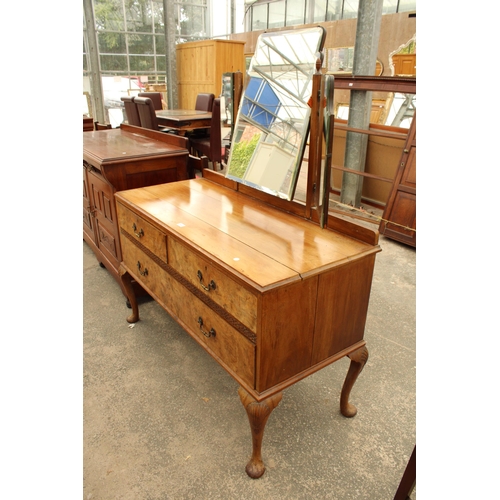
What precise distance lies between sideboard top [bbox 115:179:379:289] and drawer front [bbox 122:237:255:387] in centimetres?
25

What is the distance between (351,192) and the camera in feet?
14.6

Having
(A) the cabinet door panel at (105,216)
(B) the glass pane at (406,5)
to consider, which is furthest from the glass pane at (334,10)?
(A) the cabinet door panel at (105,216)

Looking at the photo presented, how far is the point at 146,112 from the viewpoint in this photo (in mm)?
4254

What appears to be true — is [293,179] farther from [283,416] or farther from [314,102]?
[283,416]

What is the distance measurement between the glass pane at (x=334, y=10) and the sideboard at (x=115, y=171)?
796 centimetres

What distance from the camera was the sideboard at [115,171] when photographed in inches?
94.5

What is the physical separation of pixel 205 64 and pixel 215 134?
5244mm

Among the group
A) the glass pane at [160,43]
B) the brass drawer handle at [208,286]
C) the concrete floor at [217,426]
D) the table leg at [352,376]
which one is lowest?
the concrete floor at [217,426]

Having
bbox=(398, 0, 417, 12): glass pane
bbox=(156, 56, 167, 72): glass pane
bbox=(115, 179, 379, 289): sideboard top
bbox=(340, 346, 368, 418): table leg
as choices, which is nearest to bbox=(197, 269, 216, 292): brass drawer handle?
bbox=(115, 179, 379, 289): sideboard top

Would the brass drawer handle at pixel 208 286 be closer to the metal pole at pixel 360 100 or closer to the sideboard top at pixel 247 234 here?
the sideboard top at pixel 247 234

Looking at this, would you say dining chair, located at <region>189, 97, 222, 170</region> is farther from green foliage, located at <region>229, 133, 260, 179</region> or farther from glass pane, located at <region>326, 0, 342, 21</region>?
glass pane, located at <region>326, 0, 342, 21</region>

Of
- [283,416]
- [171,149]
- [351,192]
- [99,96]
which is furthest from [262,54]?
[99,96]

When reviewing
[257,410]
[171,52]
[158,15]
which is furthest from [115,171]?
[158,15]

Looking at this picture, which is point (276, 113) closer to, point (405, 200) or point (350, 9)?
point (405, 200)
